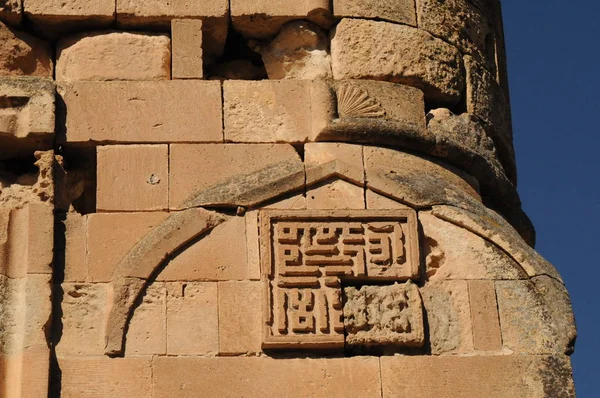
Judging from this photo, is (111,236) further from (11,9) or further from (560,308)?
(560,308)

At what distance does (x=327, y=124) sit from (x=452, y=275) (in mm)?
1222

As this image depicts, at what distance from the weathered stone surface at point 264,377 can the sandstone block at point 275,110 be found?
4.99 ft

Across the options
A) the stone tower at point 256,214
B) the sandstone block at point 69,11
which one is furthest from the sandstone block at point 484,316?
the sandstone block at point 69,11

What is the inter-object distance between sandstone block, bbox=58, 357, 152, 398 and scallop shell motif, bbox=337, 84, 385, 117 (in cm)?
208

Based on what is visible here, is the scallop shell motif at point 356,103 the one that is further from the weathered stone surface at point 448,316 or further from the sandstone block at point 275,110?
the weathered stone surface at point 448,316

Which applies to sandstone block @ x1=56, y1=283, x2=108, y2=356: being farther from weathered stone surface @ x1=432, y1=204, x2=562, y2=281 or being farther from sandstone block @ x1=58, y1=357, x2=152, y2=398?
weathered stone surface @ x1=432, y1=204, x2=562, y2=281

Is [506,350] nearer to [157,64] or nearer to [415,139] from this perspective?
[415,139]

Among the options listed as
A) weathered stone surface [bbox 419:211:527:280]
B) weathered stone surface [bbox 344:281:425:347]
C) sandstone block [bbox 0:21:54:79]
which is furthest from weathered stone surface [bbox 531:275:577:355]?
sandstone block [bbox 0:21:54:79]

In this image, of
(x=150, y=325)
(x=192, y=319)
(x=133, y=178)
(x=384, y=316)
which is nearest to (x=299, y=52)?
(x=133, y=178)

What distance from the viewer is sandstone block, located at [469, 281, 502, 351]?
32.6ft

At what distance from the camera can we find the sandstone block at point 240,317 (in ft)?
32.0

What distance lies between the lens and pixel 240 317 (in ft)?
32.2

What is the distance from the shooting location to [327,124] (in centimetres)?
1048

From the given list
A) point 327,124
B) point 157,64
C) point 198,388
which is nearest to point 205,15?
point 157,64
